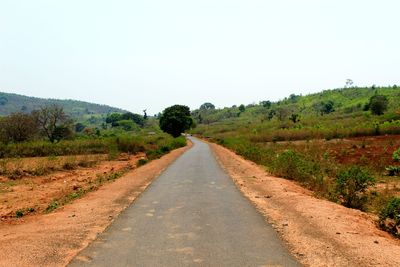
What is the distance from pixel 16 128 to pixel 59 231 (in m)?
55.8

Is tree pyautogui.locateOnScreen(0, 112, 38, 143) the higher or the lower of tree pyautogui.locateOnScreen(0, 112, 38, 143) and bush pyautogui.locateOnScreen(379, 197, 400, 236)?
the higher

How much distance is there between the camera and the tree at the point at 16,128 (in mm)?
57281

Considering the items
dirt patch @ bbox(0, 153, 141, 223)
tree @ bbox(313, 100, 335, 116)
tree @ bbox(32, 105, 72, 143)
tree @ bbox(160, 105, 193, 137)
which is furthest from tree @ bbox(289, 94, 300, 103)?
dirt patch @ bbox(0, 153, 141, 223)

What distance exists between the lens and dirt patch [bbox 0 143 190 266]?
6.83 metres

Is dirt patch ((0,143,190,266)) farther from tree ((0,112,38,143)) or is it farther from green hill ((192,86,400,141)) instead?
tree ((0,112,38,143))

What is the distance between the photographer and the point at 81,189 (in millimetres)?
16688

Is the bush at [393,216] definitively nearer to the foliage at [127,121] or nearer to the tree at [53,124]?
the tree at [53,124]

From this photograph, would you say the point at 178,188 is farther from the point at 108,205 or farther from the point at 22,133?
the point at 22,133

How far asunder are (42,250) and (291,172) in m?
14.4

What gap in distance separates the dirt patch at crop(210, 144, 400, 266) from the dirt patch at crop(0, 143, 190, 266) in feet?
14.3

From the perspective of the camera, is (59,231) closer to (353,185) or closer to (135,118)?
(353,185)

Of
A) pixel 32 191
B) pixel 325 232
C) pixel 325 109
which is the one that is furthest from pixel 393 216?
pixel 325 109

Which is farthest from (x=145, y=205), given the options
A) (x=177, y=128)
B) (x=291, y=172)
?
(x=177, y=128)

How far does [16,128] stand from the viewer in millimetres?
58188
